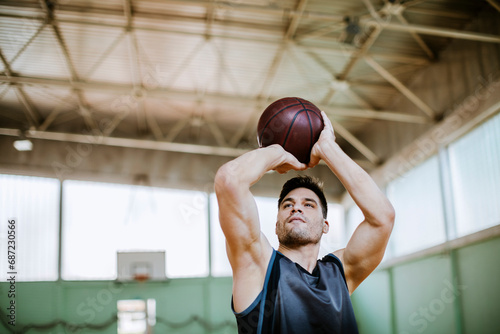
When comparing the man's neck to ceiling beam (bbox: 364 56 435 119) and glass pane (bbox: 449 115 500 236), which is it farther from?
ceiling beam (bbox: 364 56 435 119)

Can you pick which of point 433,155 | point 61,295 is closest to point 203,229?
point 61,295

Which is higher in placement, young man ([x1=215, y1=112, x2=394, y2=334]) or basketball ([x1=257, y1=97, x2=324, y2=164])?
basketball ([x1=257, y1=97, x2=324, y2=164])

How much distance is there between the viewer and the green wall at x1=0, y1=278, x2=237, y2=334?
983cm

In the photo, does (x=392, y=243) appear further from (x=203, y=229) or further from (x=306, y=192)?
(x=306, y=192)

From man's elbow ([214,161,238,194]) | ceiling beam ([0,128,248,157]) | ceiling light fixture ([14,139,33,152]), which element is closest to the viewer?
man's elbow ([214,161,238,194])

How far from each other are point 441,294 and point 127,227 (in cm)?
573

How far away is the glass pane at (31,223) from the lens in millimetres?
9648

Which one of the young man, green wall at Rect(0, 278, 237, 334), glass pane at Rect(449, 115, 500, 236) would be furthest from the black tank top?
green wall at Rect(0, 278, 237, 334)

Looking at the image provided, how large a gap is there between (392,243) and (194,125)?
15.1ft

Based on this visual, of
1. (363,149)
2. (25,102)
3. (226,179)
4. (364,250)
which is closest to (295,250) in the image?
(364,250)

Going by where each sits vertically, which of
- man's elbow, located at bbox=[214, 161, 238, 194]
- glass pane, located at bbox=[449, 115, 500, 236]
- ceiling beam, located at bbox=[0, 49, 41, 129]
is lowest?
man's elbow, located at bbox=[214, 161, 238, 194]

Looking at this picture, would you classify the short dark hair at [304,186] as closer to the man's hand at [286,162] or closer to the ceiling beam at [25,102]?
the man's hand at [286,162]

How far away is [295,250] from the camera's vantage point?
2.37 metres

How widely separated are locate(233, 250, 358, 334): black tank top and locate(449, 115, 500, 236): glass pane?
565 cm
